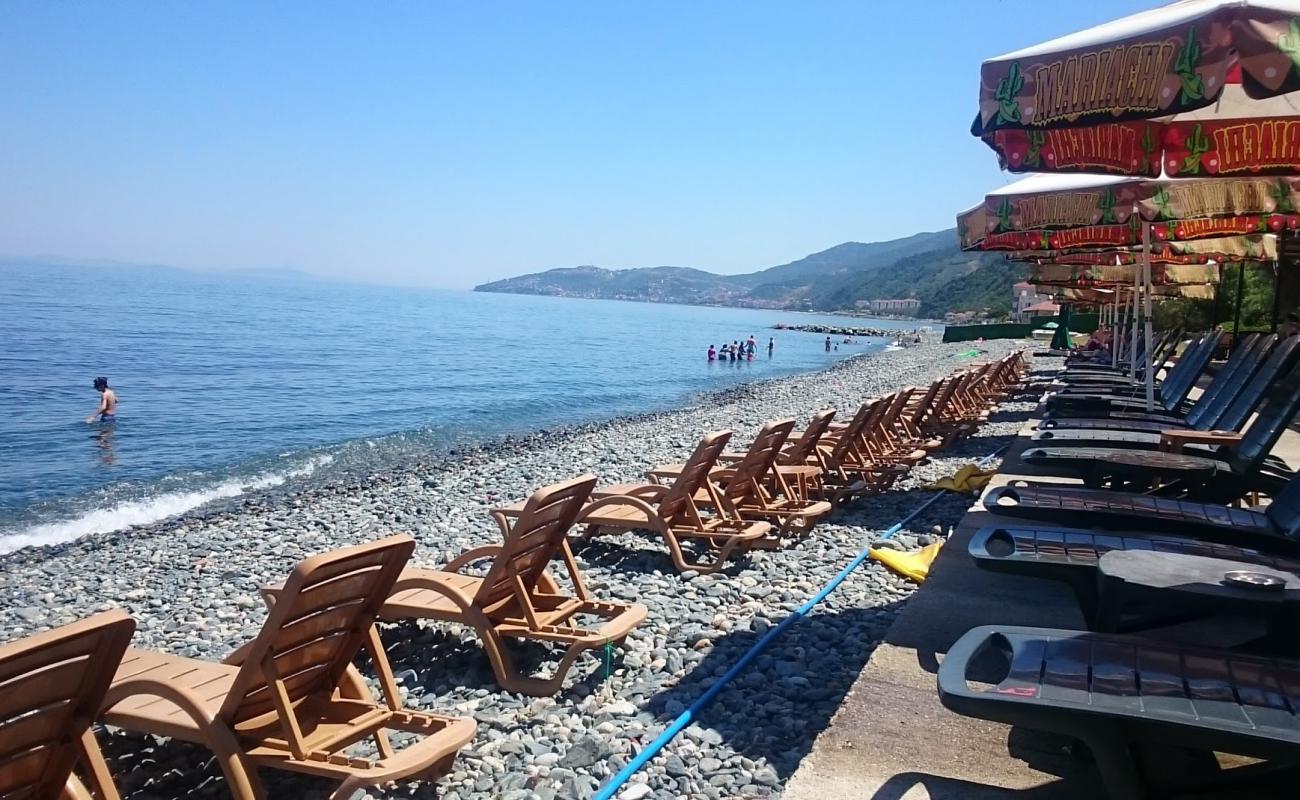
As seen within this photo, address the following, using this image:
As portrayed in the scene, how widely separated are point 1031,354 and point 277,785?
38.5 m

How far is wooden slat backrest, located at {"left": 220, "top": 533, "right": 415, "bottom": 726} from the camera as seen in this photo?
2.98 m

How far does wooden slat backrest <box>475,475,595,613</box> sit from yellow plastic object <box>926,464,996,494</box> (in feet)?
18.4

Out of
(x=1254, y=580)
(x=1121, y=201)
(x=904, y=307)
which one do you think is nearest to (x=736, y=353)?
(x=1121, y=201)

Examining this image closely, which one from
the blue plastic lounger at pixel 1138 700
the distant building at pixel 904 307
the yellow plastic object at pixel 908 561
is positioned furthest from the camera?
the distant building at pixel 904 307

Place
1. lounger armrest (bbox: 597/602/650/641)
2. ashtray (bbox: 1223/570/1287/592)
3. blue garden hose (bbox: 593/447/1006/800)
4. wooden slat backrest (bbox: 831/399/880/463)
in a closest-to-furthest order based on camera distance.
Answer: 1. ashtray (bbox: 1223/570/1287/592)
2. blue garden hose (bbox: 593/447/1006/800)
3. lounger armrest (bbox: 597/602/650/641)
4. wooden slat backrest (bbox: 831/399/880/463)

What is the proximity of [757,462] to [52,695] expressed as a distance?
5.66m

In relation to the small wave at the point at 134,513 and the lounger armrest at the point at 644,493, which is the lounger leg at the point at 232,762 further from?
the small wave at the point at 134,513

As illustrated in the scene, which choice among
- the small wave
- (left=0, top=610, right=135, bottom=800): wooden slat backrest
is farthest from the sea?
(left=0, top=610, right=135, bottom=800): wooden slat backrest

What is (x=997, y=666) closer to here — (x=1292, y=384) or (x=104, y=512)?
(x=1292, y=384)

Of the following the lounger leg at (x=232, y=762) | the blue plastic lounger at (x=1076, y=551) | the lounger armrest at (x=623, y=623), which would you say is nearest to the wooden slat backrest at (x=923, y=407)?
the lounger armrest at (x=623, y=623)

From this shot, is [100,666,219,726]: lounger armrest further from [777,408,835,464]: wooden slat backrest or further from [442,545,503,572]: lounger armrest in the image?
[777,408,835,464]: wooden slat backrest

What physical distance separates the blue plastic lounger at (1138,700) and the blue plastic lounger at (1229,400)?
15.1 ft

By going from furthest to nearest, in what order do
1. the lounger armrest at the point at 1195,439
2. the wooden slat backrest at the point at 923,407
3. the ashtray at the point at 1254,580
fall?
the wooden slat backrest at the point at 923,407
the lounger armrest at the point at 1195,439
the ashtray at the point at 1254,580

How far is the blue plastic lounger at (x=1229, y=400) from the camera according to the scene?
20.2 feet
